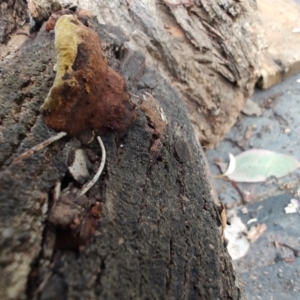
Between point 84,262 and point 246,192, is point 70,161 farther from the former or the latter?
point 246,192

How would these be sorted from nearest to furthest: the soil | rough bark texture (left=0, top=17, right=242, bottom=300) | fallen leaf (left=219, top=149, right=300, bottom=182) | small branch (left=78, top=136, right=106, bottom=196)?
rough bark texture (left=0, top=17, right=242, bottom=300)
small branch (left=78, top=136, right=106, bottom=196)
the soil
fallen leaf (left=219, top=149, right=300, bottom=182)

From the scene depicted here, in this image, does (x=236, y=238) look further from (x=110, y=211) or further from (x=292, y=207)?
(x=110, y=211)

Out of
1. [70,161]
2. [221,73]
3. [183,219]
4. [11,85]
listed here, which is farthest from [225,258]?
[221,73]

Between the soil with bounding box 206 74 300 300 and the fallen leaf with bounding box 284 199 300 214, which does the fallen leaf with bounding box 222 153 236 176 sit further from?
the fallen leaf with bounding box 284 199 300 214

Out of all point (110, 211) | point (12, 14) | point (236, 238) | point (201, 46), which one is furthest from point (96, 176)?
point (236, 238)

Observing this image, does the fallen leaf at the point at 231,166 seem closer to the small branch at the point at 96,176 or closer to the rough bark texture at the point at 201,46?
the rough bark texture at the point at 201,46

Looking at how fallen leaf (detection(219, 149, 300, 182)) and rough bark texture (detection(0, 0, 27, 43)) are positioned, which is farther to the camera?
fallen leaf (detection(219, 149, 300, 182))

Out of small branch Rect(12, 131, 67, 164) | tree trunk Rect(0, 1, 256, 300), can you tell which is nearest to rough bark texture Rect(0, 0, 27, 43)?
tree trunk Rect(0, 1, 256, 300)
